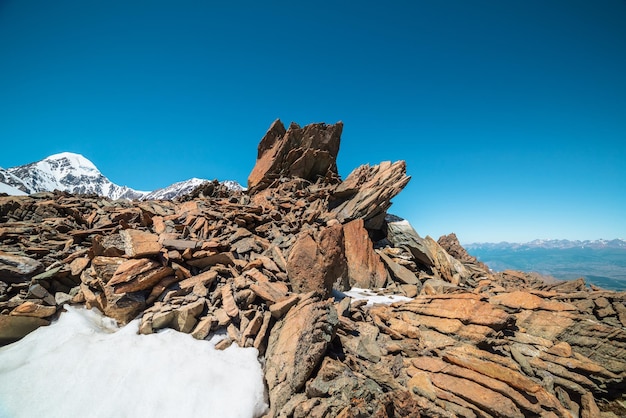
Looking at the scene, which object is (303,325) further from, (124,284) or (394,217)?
(394,217)

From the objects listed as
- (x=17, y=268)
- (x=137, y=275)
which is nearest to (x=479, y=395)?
(x=137, y=275)

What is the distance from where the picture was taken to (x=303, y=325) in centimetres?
768

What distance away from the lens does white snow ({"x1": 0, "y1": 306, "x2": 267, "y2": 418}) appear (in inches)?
234

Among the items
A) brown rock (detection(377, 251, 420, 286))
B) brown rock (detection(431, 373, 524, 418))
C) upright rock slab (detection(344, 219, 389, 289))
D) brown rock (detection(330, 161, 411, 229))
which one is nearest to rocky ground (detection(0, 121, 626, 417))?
brown rock (detection(431, 373, 524, 418))

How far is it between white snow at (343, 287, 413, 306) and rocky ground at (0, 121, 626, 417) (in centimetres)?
84

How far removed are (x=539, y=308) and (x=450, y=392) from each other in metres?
6.57

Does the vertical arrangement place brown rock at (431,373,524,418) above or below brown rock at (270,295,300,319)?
below

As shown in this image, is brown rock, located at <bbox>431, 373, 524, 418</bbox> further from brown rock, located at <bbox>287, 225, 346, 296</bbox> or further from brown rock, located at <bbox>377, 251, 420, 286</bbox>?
brown rock, located at <bbox>377, 251, 420, 286</bbox>

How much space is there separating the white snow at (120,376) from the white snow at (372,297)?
290 inches

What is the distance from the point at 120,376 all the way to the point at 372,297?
11650 mm

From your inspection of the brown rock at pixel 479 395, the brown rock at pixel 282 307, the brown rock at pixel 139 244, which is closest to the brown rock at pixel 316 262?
the brown rock at pixel 282 307

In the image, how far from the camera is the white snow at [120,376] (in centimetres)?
595

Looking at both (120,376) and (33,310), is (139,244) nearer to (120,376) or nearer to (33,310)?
(33,310)

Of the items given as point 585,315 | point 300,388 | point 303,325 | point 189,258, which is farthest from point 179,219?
point 585,315
